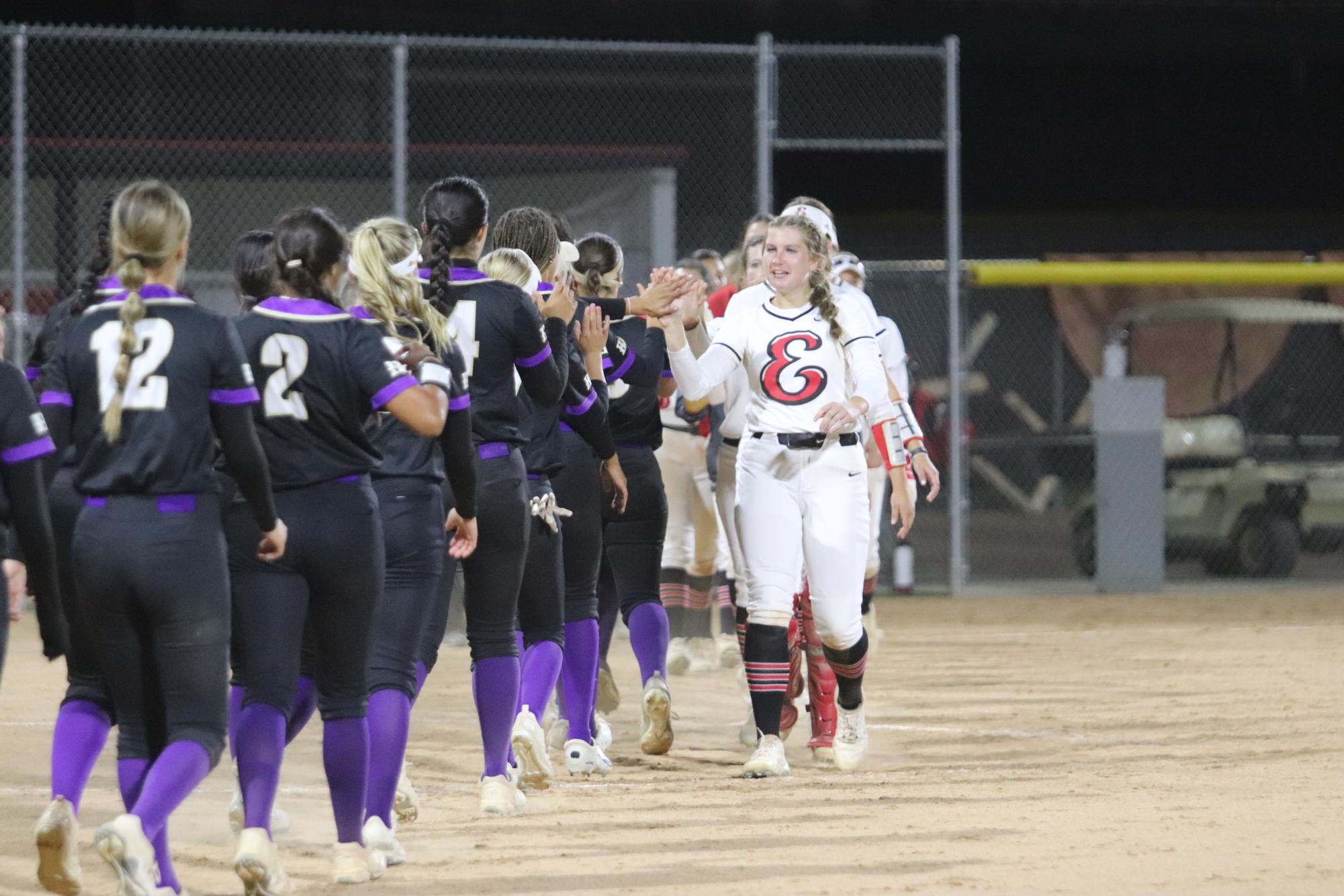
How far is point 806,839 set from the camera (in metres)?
5.27

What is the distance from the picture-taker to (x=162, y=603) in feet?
13.6

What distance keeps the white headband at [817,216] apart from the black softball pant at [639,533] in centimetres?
112

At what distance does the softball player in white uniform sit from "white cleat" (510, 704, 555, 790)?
85 centimetres

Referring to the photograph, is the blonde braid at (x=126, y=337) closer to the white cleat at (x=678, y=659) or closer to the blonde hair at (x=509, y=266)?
the blonde hair at (x=509, y=266)

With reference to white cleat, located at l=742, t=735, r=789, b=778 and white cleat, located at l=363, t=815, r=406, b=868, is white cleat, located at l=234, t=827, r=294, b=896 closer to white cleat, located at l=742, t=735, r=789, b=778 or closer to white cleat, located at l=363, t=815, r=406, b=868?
white cleat, located at l=363, t=815, r=406, b=868

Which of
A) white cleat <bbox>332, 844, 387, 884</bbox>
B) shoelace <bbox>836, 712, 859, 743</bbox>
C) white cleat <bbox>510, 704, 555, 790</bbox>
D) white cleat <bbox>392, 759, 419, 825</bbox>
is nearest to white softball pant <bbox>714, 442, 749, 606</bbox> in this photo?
shoelace <bbox>836, 712, 859, 743</bbox>

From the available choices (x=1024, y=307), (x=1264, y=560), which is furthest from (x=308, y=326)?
(x=1024, y=307)

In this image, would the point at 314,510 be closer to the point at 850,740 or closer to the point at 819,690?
the point at 850,740

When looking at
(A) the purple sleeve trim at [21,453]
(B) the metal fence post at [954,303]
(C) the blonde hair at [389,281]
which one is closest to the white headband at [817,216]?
(C) the blonde hair at [389,281]

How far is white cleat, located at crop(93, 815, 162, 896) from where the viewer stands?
4043 mm

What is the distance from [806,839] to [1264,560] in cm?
1059

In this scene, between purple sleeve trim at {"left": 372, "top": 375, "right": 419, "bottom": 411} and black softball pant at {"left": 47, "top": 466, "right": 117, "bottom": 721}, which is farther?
black softball pant at {"left": 47, "top": 466, "right": 117, "bottom": 721}

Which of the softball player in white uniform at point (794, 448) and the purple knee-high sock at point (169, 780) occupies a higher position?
the softball player in white uniform at point (794, 448)

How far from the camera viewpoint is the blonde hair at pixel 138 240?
13.7 feet
